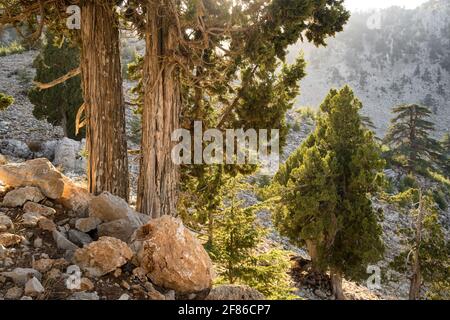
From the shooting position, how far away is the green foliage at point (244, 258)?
662cm

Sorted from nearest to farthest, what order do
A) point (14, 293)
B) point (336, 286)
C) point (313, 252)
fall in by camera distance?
point (14, 293), point (336, 286), point (313, 252)

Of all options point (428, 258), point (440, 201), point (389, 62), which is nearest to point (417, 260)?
point (428, 258)

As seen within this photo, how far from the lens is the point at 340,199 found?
48.4 feet

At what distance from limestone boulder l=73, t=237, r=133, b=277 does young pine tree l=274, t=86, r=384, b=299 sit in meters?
10.7

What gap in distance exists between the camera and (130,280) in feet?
12.3

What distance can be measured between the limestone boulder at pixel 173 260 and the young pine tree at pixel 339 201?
10.3m

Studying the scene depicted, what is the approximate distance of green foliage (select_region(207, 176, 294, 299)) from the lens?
6.62 m

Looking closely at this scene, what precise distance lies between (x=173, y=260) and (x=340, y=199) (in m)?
11.8

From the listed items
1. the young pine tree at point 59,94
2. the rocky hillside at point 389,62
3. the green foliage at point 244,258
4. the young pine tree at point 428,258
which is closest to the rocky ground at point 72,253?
the green foliage at point 244,258

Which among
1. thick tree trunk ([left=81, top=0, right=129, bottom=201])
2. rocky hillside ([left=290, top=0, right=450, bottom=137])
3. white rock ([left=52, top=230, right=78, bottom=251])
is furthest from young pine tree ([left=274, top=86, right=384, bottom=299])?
rocky hillside ([left=290, top=0, right=450, bottom=137])

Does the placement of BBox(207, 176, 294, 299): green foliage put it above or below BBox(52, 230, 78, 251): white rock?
below

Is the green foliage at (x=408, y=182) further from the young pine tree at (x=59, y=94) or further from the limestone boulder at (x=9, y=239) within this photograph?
the limestone boulder at (x=9, y=239)

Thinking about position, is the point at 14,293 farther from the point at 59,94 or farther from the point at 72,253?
the point at 59,94

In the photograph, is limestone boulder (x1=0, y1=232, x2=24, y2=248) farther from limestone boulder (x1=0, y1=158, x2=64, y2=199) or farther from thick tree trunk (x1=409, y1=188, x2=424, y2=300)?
thick tree trunk (x1=409, y1=188, x2=424, y2=300)
